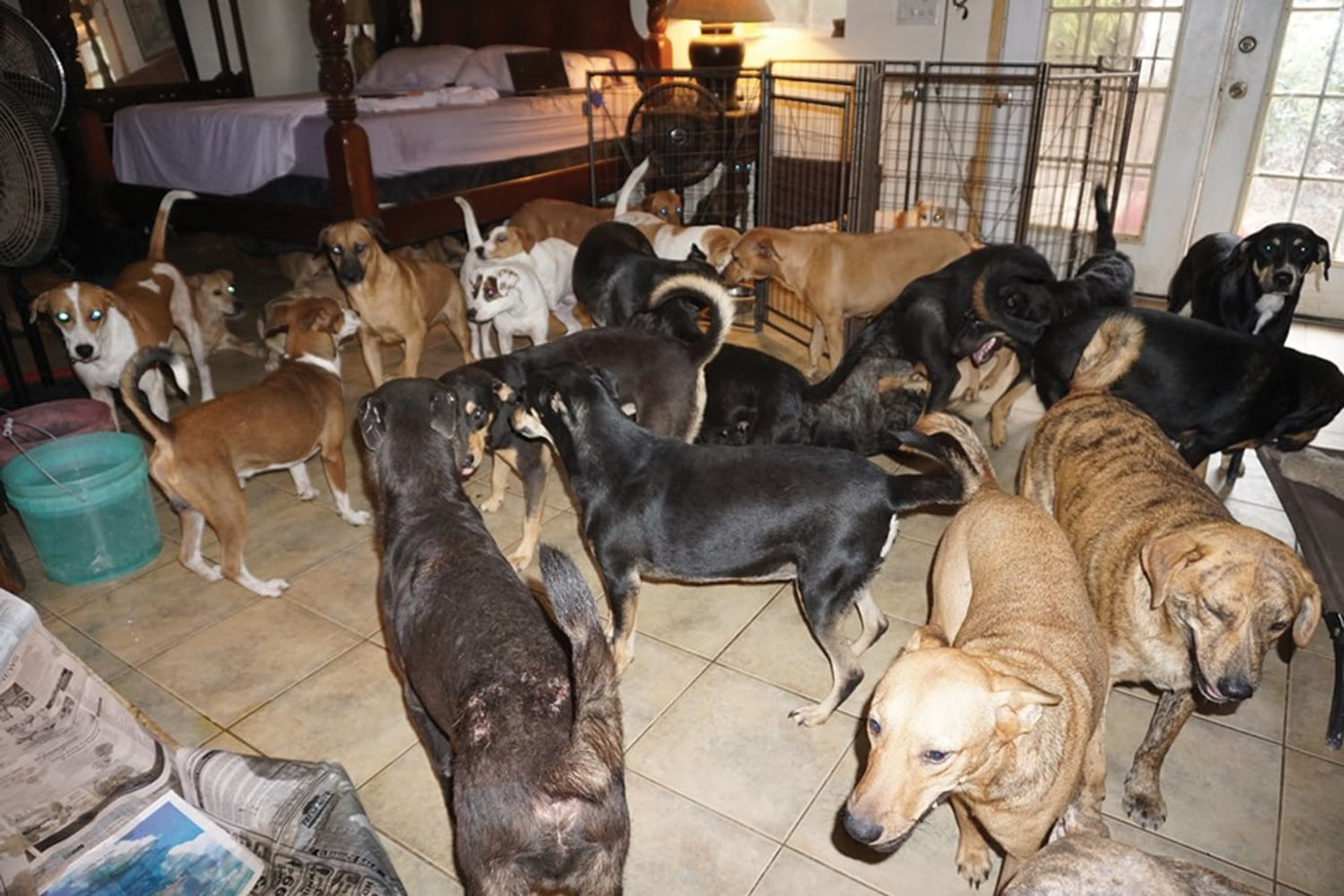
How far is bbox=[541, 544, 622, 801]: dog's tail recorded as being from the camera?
5.12 ft

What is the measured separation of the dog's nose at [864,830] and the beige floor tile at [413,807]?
1.24 m

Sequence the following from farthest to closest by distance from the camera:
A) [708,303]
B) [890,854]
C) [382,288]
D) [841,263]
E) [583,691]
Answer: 1. [841,263]
2. [382,288]
3. [708,303]
4. [890,854]
5. [583,691]

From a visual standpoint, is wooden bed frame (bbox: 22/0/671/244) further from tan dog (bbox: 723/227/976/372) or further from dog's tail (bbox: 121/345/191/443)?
dog's tail (bbox: 121/345/191/443)

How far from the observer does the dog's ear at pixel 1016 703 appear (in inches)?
64.6

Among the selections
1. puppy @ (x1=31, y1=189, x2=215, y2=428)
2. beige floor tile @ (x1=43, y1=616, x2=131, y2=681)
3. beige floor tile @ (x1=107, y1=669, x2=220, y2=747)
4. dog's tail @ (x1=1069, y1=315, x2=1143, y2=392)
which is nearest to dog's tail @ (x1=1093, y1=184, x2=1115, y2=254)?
dog's tail @ (x1=1069, y1=315, x2=1143, y2=392)

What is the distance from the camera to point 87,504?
3.31 metres

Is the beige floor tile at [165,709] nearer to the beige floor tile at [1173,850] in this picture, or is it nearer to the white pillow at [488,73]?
the beige floor tile at [1173,850]

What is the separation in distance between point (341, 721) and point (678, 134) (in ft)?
20.0

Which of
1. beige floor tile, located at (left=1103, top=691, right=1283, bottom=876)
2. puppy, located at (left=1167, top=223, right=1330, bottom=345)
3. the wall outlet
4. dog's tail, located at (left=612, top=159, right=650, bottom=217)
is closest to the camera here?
beige floor tile, located at (left=1103, top=691, right=1283, bottom=876)

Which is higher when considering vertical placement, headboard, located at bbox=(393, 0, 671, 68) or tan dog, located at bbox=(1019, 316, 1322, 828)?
headboard, located at bbox=(393, 0, 671, 68)

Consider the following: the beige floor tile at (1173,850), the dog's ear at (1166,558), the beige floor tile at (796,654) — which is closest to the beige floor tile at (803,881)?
the beige floor tile at (796,654)

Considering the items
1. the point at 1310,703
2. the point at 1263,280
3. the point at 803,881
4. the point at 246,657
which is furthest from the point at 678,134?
the point at 803,881

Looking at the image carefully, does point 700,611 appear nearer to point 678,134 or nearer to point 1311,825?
point 1311,825

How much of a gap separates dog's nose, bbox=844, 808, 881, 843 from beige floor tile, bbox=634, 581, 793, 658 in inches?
56.5
